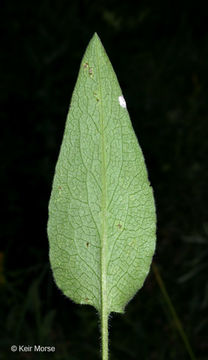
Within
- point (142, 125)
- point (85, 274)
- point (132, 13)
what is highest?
point (132, 13)

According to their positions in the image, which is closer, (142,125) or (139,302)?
(139,302)

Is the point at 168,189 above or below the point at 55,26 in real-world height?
below

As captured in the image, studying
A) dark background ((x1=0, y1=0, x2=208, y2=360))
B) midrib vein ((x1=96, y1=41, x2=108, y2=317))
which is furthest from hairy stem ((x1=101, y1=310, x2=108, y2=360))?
dark background ((x1=0, y1=0, x2=208, y2=360))

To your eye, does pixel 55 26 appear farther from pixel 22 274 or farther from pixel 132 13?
pixel 22 274

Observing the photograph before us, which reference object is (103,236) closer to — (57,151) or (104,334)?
(104,334)

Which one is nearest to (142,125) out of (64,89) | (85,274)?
(64,89)

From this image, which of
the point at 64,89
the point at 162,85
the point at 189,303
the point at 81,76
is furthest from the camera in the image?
the point at 162,85

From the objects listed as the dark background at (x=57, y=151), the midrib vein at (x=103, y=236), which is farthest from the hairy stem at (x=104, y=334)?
the dark background at (x=57, y=151)
